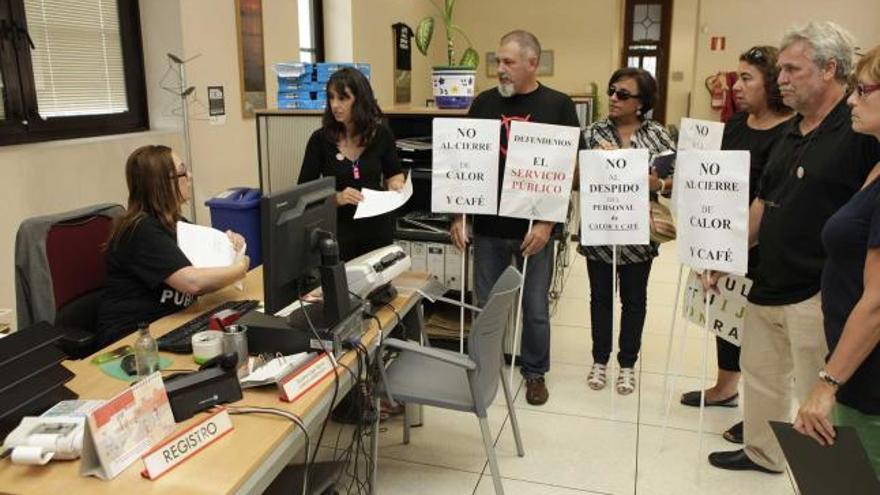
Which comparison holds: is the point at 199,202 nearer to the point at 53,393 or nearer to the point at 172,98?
the point at 172,98

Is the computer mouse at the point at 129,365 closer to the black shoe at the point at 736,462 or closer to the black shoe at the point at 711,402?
the black shoe at the point at 736,462

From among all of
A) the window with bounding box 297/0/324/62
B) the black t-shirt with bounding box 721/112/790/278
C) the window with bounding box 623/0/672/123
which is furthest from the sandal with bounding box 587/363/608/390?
the window with bounding box 623/0/672/123

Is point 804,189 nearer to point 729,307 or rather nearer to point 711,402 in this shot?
point 729,307

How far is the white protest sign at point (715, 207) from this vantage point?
2.27 metres

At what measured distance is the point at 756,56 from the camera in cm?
250

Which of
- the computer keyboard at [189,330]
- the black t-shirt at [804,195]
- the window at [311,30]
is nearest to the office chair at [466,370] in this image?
the computer keyboard at [189,330]

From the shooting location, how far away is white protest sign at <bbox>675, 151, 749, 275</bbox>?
2266 mm

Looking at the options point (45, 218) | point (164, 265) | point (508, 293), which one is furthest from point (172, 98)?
point (508, 293)

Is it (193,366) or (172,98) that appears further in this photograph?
(172,98)

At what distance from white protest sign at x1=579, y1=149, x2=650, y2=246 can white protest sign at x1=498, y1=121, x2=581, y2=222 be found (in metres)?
0.08

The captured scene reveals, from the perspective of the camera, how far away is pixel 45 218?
2.25m

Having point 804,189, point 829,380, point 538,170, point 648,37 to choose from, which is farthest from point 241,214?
point 648,37

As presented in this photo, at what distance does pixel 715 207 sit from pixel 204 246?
1.76 metres

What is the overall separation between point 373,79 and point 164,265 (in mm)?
4963
